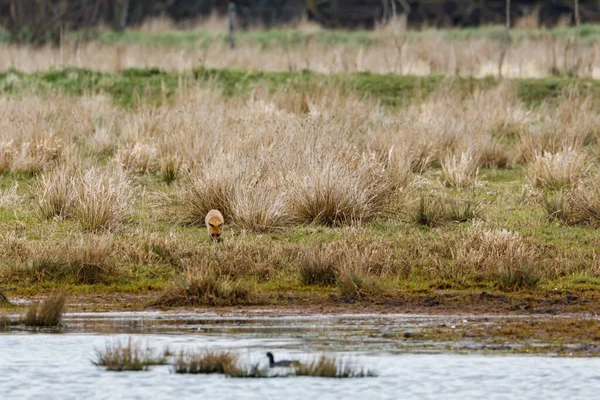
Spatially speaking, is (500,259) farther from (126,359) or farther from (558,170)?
(558,170)

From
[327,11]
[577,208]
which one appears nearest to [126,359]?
[577,208]

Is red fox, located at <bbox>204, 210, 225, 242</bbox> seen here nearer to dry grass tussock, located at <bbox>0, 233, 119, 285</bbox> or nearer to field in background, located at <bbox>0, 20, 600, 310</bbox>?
field in background, located at <bbox>0, 20, 600, 310</bbox>

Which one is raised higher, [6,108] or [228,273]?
[6,108]

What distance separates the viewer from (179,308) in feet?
33.4

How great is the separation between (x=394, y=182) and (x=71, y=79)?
35.1 feet

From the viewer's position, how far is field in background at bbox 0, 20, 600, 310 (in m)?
11.1

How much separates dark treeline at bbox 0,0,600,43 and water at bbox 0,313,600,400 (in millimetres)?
27816

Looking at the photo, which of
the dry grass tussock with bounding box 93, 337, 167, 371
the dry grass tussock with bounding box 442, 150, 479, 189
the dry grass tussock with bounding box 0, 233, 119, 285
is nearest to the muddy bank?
the dry grass tussock with bounding box 0, 233, 119, 285

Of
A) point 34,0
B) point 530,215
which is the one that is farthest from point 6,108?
point 34,0

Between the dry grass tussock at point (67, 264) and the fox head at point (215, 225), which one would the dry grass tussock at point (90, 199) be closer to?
the fox head at point (215, 225)

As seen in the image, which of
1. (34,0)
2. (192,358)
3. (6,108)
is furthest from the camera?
(34,0)

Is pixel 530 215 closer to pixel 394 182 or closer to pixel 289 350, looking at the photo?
pixel 394 182

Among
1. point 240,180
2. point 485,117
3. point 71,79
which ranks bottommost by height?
point 240,180

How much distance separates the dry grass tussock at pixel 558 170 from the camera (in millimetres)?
15445
